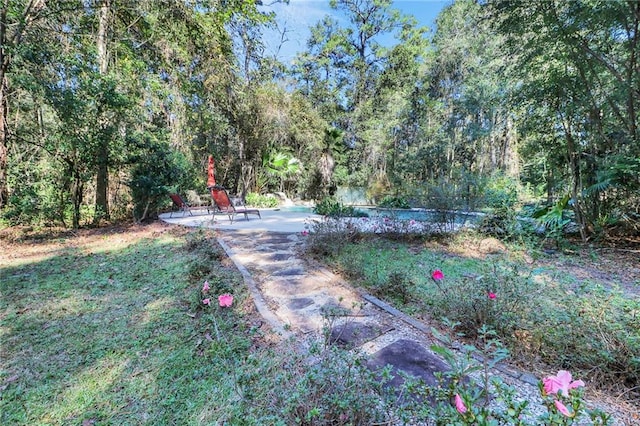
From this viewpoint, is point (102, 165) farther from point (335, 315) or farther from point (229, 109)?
point (335, 315)

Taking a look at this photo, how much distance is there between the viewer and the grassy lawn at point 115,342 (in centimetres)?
164

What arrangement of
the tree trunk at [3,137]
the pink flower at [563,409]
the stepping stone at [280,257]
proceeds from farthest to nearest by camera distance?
1. the tree trunk at [3,137]
2. the stepping stone at [280,257]
3. the pink flower at [563,409]

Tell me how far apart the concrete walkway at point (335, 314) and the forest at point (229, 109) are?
376 cm

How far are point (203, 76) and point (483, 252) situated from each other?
9.82 m

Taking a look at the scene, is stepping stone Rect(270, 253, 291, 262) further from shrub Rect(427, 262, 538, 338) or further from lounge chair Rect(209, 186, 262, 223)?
lounge chair Rect(209, 186, 262, 223)

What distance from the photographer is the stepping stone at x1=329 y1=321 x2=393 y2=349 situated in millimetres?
2092

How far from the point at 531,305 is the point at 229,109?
11.4 m

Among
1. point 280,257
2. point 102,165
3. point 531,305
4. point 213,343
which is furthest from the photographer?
point 102,165

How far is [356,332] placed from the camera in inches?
86.5

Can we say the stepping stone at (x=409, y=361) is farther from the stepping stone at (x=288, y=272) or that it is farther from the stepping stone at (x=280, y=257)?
the stepping stone at (x=280, y=257)

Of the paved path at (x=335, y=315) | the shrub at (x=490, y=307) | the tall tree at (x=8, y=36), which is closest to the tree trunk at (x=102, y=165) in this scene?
the tall tree at (x=8, y=36)

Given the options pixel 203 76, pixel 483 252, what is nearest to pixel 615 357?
pixel 483 252

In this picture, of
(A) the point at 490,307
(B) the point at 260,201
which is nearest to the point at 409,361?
(A) the point at 490,307

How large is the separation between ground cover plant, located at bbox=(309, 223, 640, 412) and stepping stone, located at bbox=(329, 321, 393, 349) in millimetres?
453
